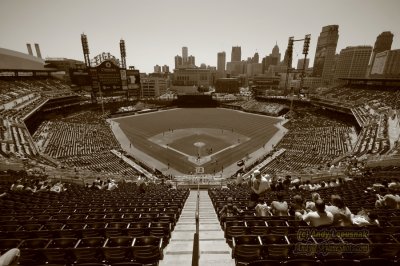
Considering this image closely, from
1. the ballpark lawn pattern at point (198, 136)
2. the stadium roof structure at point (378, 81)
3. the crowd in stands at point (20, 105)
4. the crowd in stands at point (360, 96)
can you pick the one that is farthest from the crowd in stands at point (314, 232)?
the stadium roof structure at point (378, 81)

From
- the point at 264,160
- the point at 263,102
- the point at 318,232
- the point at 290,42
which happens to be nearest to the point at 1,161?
the point at 318,232

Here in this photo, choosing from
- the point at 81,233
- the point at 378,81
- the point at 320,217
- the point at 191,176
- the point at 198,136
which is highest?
the point at 378,81

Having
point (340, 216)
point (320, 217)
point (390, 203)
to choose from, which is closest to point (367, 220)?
point (340, 216)

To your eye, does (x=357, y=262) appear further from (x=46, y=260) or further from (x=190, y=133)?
(x=190, y=133)

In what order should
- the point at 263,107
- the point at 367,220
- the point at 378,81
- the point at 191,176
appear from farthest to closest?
the point at 263,107 → the point at 378,81 → the point at 191,176 → the point at 367,220

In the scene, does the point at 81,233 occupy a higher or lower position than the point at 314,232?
lower

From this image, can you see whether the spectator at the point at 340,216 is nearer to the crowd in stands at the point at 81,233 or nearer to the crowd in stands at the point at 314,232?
the crowd in stands at the point at 314,232

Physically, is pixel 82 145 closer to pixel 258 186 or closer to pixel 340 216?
pixel 258 186
